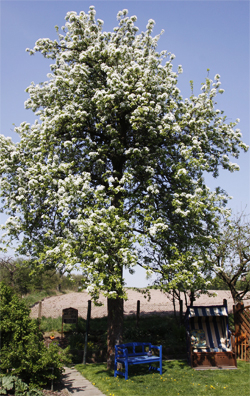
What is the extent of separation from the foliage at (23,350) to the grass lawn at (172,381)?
6.35 ft

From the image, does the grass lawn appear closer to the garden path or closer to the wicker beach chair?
the garden path

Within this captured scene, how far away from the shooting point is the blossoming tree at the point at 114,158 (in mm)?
11781

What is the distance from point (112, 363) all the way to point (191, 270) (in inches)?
195

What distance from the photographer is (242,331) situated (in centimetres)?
1440

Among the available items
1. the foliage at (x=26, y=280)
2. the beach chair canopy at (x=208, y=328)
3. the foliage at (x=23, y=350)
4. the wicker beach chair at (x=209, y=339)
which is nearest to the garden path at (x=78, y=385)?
the foliage at (x=23, y=350)

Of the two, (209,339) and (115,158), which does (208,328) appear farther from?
(115,158)

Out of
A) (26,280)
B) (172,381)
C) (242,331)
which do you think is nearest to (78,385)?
(172,381)

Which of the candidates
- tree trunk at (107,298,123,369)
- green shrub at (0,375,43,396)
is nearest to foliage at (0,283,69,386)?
green shrub at (0,375,43,396)

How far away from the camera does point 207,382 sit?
10625mm

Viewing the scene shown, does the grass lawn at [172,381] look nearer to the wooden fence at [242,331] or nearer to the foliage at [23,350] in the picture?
the wooden fence at [242,331]

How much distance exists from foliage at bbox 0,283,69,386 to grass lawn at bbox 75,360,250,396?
6.35 feet

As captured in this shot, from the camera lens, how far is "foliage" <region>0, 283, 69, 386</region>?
8.64m

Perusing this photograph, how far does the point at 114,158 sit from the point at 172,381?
30.7 ft

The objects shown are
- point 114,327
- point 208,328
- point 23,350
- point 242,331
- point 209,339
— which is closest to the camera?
point 23,350
